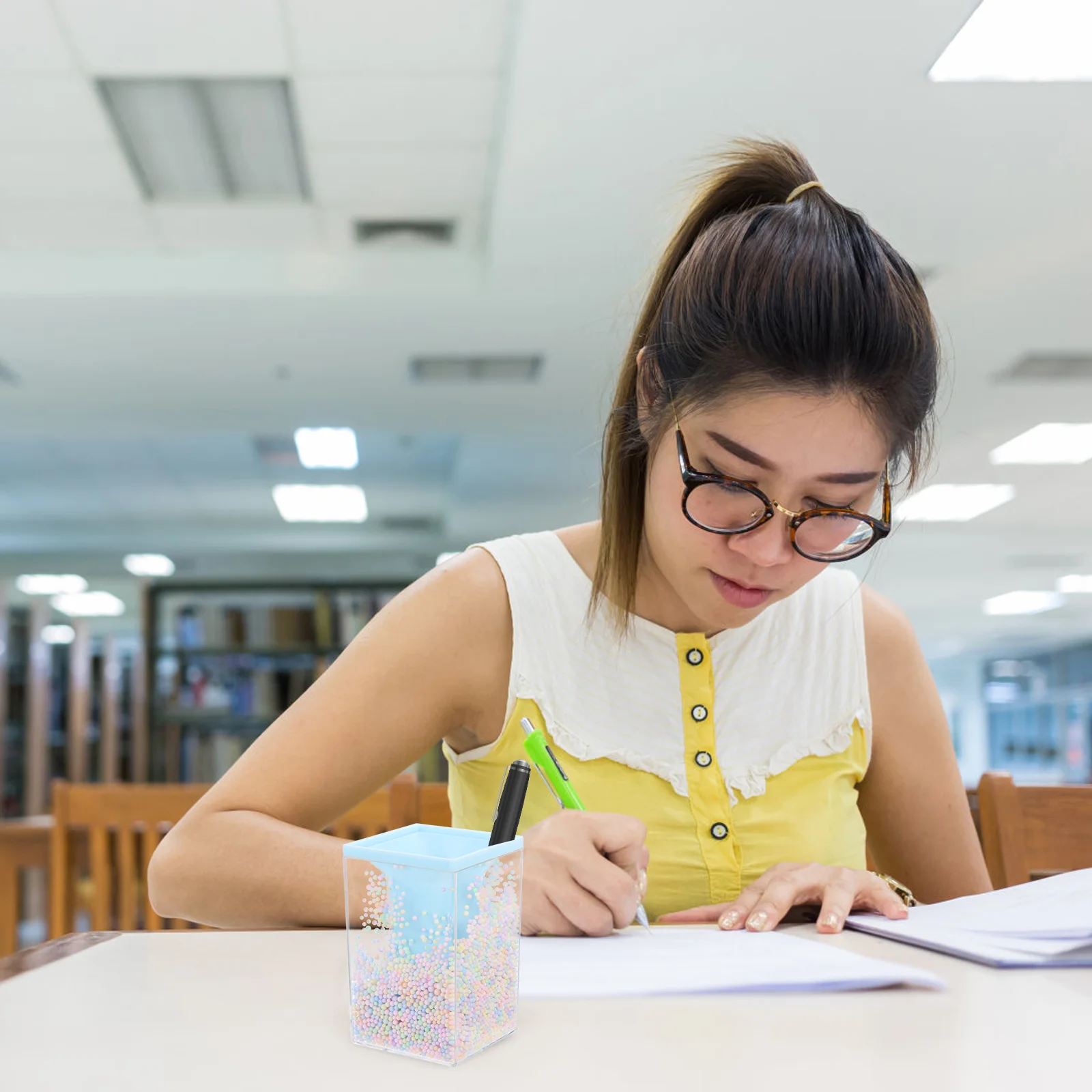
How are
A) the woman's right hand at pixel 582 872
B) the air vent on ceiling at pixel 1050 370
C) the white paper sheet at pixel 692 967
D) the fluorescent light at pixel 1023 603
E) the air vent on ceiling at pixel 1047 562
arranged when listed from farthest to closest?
the fluorescent light at pixel 1023 603 < the air vent on ceiling at pixel 1047 562 < the air vent on ceiling at pixel 1050 370 < the woman's right hand at pixel 582 872 < the white paper sheet at pixel 692 967

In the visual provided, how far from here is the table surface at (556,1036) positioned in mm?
470

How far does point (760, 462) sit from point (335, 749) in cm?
45

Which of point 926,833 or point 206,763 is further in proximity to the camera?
point 206,763

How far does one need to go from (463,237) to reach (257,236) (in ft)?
2.77

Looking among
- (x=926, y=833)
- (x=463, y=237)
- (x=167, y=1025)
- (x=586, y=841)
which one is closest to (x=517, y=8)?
(x=463, y=237)

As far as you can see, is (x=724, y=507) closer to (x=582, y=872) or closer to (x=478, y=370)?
(x=582, y=872)

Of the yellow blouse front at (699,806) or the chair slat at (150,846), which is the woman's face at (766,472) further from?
the chair slat at (150,846)

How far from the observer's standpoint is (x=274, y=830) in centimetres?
86

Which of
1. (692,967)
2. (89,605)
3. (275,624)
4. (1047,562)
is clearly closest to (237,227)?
(275,624)

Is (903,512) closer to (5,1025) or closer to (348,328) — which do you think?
(348,328)

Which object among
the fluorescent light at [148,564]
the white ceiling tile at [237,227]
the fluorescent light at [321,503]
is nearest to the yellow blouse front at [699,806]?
the white ceiling tile at [237,227]

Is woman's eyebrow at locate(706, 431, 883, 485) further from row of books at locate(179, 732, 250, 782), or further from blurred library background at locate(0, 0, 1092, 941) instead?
row of books at locate(179, 732, 250, 782)

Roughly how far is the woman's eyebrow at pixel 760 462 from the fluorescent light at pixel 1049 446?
232 inches

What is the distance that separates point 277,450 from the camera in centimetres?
772
